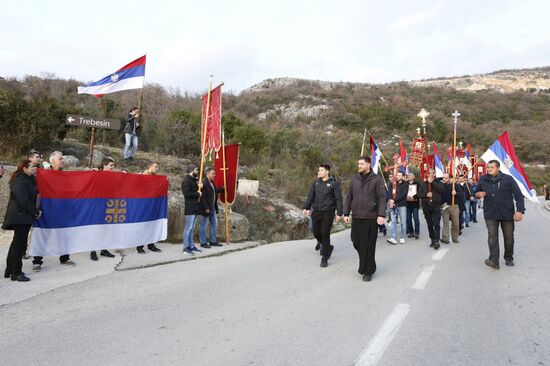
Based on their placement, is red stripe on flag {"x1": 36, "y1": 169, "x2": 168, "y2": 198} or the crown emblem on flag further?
the crown emblem on flag

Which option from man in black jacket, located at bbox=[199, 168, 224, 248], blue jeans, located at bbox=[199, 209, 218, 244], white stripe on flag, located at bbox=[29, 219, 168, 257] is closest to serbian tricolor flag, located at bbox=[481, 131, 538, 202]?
man in black jacket, located at bbox=[199, 168, 224, 248]

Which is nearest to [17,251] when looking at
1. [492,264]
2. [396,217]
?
Answer: [492,264]

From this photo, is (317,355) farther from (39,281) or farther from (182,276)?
(39,281)

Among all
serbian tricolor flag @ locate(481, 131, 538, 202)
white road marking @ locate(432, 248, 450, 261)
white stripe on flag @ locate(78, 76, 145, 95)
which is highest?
white stripe on flag @ locate(78, 76, 145, 95)

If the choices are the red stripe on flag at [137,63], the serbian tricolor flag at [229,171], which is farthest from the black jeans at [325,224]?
the red stripe on flag at [137,63]

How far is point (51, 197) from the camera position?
7.07 m

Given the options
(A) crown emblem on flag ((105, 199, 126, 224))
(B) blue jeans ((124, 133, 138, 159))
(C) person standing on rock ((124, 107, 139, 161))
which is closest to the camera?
(A) crown emblem on flag ((105, 199, 126, 224))

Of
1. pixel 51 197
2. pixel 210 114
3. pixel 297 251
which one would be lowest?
pixel 297 251

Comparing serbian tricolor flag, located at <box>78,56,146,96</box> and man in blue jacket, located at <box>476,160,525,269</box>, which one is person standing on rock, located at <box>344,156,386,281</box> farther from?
serbian tricolor flag, located at <box>78,56,146,96</box>

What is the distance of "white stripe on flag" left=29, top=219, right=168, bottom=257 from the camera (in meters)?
6.85

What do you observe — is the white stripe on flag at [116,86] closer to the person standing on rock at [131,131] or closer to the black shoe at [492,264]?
the person standing on rock at [131,131]

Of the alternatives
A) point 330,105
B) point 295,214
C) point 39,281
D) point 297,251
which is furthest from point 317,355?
point 330,105

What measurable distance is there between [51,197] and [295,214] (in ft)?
27.7

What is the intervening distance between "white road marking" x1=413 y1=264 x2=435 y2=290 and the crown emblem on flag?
592 centimetres
